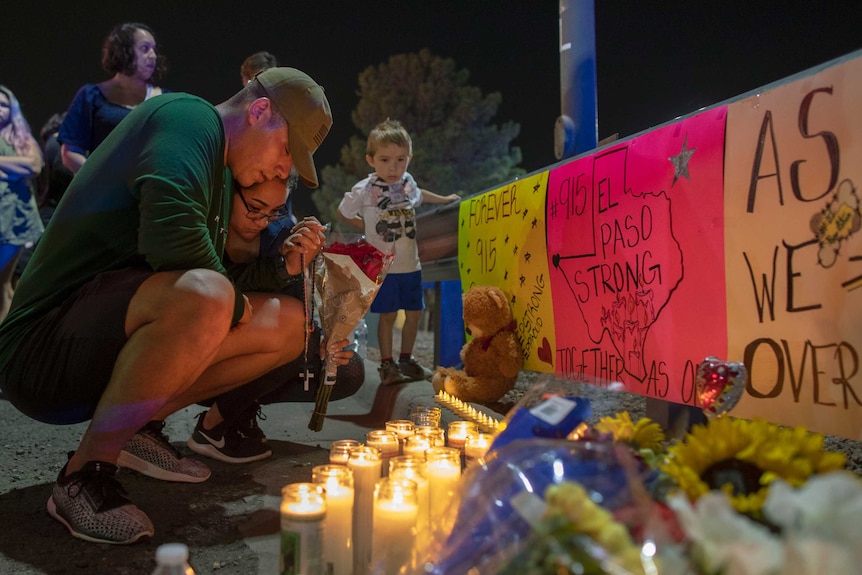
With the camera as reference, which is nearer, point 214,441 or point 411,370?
point 214,441

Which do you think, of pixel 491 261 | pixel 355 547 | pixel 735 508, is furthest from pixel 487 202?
pixel 735 508

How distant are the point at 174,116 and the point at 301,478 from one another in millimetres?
1328

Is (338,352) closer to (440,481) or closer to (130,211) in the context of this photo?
(130,211)

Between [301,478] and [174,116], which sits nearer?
[174,116]

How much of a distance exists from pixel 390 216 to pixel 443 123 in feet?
48.5

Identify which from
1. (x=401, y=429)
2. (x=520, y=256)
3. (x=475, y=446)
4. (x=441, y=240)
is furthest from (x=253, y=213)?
(x=441, y=240)

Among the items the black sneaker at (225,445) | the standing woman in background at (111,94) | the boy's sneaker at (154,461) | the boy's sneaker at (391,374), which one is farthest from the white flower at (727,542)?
the standing woman in background at (111,94)

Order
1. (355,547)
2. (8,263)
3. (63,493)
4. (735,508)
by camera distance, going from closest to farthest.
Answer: (735,508), (355,547), (63,493), (8,263)

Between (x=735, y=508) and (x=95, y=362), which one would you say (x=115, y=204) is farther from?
(x=735, y=508)

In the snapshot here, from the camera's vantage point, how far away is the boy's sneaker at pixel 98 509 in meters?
1.75

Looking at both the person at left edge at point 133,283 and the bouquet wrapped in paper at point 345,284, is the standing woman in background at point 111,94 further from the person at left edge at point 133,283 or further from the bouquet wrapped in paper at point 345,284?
the bouquet wrapped in paper at point 345,284

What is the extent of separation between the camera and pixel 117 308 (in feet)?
6.44

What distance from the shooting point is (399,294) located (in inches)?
164

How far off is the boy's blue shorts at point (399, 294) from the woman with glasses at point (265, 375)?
130 centimetres
